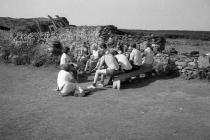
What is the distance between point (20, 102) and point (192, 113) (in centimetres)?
456

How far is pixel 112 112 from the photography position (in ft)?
19.9

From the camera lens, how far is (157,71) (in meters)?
10.1

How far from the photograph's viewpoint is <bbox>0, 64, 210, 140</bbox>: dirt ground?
4.89m

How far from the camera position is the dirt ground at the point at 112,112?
489 centimetres

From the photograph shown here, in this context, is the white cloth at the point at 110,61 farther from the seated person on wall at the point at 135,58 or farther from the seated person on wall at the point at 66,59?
the seated person on wall at the point at 66,59

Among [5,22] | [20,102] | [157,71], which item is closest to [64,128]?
[20,102]

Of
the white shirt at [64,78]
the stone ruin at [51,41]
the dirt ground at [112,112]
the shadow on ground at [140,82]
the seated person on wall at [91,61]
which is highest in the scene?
the stone ruin at [51,41]

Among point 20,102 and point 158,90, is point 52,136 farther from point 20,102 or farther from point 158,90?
point 158,90

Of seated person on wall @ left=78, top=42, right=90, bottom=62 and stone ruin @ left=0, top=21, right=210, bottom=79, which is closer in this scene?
seated person on wall @ left=78, top=42, right=90, bottom=62

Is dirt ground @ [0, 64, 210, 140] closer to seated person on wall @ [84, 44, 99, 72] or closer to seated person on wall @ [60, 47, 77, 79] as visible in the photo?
seated person on wall @ [60, 47, 77, 79]

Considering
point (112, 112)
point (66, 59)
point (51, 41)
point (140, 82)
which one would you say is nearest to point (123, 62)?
point (140, 82)

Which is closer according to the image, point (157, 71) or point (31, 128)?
point (31, 128)

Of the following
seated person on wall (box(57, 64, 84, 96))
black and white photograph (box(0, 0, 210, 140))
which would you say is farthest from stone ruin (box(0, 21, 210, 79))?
seated person on wall (box(57, 64, 84, 96))

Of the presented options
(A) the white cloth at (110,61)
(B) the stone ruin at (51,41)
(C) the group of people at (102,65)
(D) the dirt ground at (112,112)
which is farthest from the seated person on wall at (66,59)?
(B) the stone ruin at (51,41)
